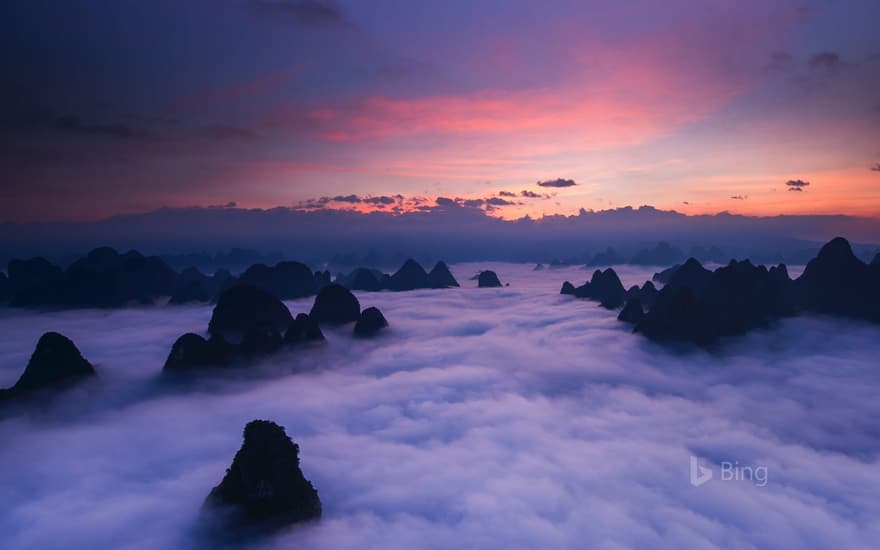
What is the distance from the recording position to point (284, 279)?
122 m

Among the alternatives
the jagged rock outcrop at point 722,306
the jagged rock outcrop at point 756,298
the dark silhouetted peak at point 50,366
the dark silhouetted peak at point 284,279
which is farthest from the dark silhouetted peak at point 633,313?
the dark silhouetted peak at point 50,366

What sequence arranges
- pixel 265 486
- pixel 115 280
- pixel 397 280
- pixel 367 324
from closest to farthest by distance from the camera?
pixel 265 486, pixel 367 324, pixel 115 280, pixel 397 280

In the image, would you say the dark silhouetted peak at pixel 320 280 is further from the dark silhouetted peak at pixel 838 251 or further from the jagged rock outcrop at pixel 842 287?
the dark silhouetted peak at pixel 838 251

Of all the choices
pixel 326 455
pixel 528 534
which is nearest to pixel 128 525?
pixel 326 455

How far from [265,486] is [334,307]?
5686 cm

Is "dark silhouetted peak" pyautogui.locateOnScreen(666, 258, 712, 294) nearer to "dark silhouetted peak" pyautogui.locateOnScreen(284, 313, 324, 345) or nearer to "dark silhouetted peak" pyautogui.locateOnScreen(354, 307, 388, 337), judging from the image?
"dark silhouetted peak" pyautogui.locateOnScreen(354, 307, 388, 337)

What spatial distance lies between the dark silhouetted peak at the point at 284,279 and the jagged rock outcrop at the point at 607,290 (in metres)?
79.4

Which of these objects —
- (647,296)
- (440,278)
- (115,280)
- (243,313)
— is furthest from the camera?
(440,278)

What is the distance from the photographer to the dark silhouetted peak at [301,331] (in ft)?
214

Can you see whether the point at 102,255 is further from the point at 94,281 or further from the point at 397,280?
the point at 397,280

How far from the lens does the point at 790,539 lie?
109ft

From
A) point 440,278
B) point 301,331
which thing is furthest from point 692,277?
point 440,278

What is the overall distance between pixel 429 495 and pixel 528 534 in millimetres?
9059

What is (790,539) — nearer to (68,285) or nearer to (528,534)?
(528,534)
